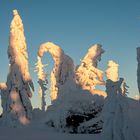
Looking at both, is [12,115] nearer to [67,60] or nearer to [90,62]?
[67,60]

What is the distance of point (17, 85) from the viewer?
3416 cm

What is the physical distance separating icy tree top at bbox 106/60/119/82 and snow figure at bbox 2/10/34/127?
53.1 ft

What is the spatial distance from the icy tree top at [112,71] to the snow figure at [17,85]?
637 inches

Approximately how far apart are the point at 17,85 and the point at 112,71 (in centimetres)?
1809

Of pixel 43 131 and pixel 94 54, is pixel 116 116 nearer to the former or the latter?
pixel 43 131

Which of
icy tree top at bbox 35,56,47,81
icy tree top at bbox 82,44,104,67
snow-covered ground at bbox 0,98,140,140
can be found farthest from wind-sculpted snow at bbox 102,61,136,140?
icy tree top at bbox 35,56,47,81

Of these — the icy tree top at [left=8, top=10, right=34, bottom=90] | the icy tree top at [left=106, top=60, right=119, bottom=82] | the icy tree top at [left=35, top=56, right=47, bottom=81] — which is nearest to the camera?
the icy tree top at [left=8, top=10, right=34, bottom=90]

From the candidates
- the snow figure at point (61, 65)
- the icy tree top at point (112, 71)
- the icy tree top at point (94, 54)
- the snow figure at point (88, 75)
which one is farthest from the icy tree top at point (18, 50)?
the icy tree top at point (112, 71)

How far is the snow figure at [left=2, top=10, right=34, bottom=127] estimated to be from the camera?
3372cm

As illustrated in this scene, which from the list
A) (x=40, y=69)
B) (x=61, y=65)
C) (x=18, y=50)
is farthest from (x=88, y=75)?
(x=40, y=69)

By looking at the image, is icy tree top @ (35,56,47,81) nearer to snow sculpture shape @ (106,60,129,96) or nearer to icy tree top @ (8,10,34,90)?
snow sculpture shape @ (106,60,129,96)

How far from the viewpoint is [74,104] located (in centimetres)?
2970

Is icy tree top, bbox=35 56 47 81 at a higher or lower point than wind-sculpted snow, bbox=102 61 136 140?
higher

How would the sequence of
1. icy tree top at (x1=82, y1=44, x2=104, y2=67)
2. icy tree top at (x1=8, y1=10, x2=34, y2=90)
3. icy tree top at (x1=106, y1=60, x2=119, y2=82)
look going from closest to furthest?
icy tree top at (x1=8, y1=10, x2=34, y2=90), icy tree top at (x1=82, y1=44, x2=104, y2=67), icy tree top at (x1=106, y1=60, x2=119, y2=82)
